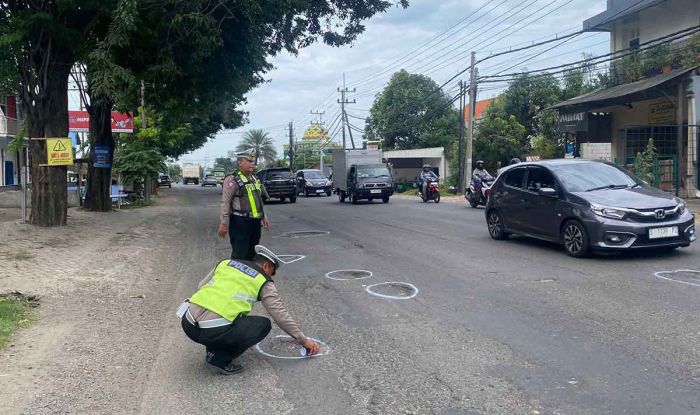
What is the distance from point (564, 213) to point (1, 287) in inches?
324

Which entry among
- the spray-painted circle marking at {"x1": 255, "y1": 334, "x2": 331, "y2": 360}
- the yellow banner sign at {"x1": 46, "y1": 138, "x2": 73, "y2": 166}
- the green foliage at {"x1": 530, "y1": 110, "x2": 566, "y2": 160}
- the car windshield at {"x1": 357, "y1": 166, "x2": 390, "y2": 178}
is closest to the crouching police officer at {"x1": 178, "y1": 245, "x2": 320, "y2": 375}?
the spray-painted circle marking at {"x1": 255, "y1": 334, "x2": 331, "y2": 360}

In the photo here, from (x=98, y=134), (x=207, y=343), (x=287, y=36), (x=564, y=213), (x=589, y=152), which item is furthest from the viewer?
(x=589, y=152)

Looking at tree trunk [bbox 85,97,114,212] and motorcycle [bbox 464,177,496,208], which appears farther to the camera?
tree trunk [bbox 85,97,114,212]

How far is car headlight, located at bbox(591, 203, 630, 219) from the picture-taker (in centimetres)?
884

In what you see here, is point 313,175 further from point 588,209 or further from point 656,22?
point 588,209

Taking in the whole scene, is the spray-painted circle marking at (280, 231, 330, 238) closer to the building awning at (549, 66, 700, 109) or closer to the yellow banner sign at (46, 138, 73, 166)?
the yellow banner sign at (46, 138, 73, 166)

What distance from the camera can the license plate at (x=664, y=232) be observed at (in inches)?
344

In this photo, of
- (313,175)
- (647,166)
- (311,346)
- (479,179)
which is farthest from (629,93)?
(313,175)

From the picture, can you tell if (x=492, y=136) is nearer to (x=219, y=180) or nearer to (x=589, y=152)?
(x=589, y=152)

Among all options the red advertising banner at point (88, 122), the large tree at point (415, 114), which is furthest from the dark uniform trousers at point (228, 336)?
the large tree at point (415, 114)

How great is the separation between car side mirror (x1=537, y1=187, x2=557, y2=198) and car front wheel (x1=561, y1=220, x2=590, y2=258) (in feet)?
1.94

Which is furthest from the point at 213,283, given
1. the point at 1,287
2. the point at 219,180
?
the point at 219,180

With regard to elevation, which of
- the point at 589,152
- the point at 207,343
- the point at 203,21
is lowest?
the point at 207,343

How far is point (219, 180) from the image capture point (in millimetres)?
76625
